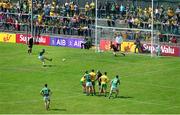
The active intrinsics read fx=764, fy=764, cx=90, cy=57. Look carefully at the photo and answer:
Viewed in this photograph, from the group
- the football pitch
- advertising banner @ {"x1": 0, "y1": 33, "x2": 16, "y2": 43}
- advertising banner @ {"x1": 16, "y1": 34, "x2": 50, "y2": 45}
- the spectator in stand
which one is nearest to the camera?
the football pitch

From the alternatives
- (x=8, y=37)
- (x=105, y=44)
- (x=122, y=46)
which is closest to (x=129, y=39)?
(x=122, y=46)

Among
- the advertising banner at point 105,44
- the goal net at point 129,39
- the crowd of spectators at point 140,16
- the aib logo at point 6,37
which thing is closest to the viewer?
the goal net at point 129,39

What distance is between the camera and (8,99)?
196ft

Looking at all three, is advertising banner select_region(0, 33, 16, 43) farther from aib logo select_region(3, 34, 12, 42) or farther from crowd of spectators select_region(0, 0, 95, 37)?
crowd of spectators select_region(0, 0, 95, 37)

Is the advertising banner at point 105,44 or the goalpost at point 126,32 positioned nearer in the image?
the goalpost at point 126,32

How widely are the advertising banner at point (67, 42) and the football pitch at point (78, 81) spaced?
5.46 ft

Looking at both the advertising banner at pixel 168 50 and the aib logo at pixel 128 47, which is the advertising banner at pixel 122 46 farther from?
the advertising banner at pixel 168 50

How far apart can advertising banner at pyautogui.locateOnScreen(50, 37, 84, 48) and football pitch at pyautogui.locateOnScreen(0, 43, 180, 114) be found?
5.46ft

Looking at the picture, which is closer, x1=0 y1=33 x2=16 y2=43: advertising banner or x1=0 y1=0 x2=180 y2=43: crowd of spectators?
x1=0 y1=0 x2=180 y2=43: crowd of spectators

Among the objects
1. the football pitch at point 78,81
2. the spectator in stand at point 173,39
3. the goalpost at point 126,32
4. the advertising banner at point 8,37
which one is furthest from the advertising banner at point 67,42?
the spectator in stand at point 173,39

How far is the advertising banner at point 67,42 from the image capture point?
82625mm

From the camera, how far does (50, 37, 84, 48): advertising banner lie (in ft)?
271

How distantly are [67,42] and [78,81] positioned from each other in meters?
18.7

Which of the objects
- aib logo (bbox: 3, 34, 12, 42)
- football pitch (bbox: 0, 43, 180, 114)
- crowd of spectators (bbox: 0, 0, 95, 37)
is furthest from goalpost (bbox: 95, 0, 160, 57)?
aib logo (bbox: 3, 34, 12, 42)
